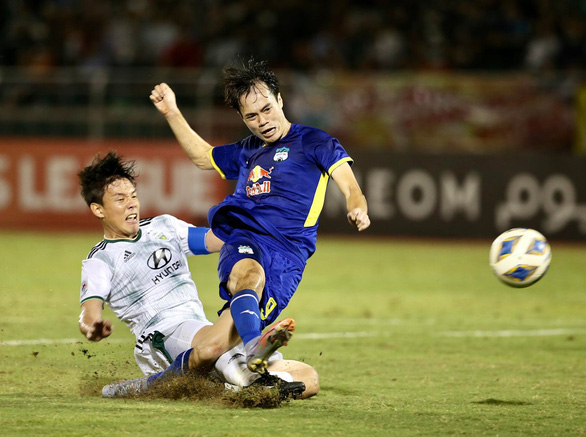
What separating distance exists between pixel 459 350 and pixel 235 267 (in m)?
2.84

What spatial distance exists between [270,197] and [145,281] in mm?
929

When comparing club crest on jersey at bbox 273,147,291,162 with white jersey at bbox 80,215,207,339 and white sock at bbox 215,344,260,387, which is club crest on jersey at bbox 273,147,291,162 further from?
white sock at bbox 215,344,260,387

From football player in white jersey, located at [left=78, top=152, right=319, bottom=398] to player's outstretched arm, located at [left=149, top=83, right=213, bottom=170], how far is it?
429mm

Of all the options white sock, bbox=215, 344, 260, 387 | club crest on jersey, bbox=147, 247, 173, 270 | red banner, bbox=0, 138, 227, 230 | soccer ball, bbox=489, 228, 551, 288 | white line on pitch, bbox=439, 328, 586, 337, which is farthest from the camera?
red banner, bbox=0, 138, 227, 230

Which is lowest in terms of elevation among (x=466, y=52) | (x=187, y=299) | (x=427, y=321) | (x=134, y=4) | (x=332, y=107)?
(x=427, y=321)

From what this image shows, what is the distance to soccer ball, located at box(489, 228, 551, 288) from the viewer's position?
6.45 m

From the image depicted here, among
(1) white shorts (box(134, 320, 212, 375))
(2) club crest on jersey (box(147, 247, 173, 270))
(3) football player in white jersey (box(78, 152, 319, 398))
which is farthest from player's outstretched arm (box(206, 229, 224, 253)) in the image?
(1) white shorts (box(134, 320, 212, 375))

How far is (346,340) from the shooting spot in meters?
8.04

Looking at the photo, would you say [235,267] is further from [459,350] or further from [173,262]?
[459,350]

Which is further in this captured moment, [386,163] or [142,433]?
[386,163]

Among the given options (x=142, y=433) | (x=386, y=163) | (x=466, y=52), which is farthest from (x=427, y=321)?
(x=466, y=52)

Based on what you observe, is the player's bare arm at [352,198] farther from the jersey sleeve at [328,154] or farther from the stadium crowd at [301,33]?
the stadium crowd at [301,33]

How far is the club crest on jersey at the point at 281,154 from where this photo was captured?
5.72m

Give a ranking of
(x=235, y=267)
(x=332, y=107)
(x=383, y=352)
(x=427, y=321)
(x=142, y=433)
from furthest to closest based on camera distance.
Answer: (x=332, y=107)
(x=427, y=321)
(x=383, y=352)
(x=235, y=267)
(x=142, y=433)
